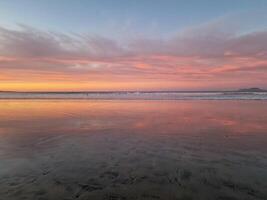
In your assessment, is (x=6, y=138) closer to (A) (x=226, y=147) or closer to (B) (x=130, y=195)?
(B) (x=130, y=195)

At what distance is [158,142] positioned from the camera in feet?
30.0

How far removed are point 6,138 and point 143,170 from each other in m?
6.32

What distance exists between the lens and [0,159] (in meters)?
6.92

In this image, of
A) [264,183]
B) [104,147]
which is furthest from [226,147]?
[104,147]

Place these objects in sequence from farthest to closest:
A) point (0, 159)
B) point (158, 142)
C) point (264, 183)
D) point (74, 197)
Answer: point (158, 142) < point (0, 159) < point (264, 183) < point (74, 197)

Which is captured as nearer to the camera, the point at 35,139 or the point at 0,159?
the point at 0,159

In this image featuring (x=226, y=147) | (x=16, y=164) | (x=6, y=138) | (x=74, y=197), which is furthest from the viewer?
(x=6, y=138)

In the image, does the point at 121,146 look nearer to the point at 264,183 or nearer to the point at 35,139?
the point at 35,139

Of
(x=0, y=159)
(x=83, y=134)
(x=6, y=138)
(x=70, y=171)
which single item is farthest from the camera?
(x=83, y=134)

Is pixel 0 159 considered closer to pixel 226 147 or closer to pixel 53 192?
pixel 53 192

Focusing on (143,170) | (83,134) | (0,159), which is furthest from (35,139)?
(143,170)

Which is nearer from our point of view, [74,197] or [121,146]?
[74,197]

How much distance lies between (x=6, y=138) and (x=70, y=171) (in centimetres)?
515

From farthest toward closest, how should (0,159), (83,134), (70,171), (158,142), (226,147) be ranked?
(83,134) < (158,142) < (226,147) < (0,159) < (70,171)
